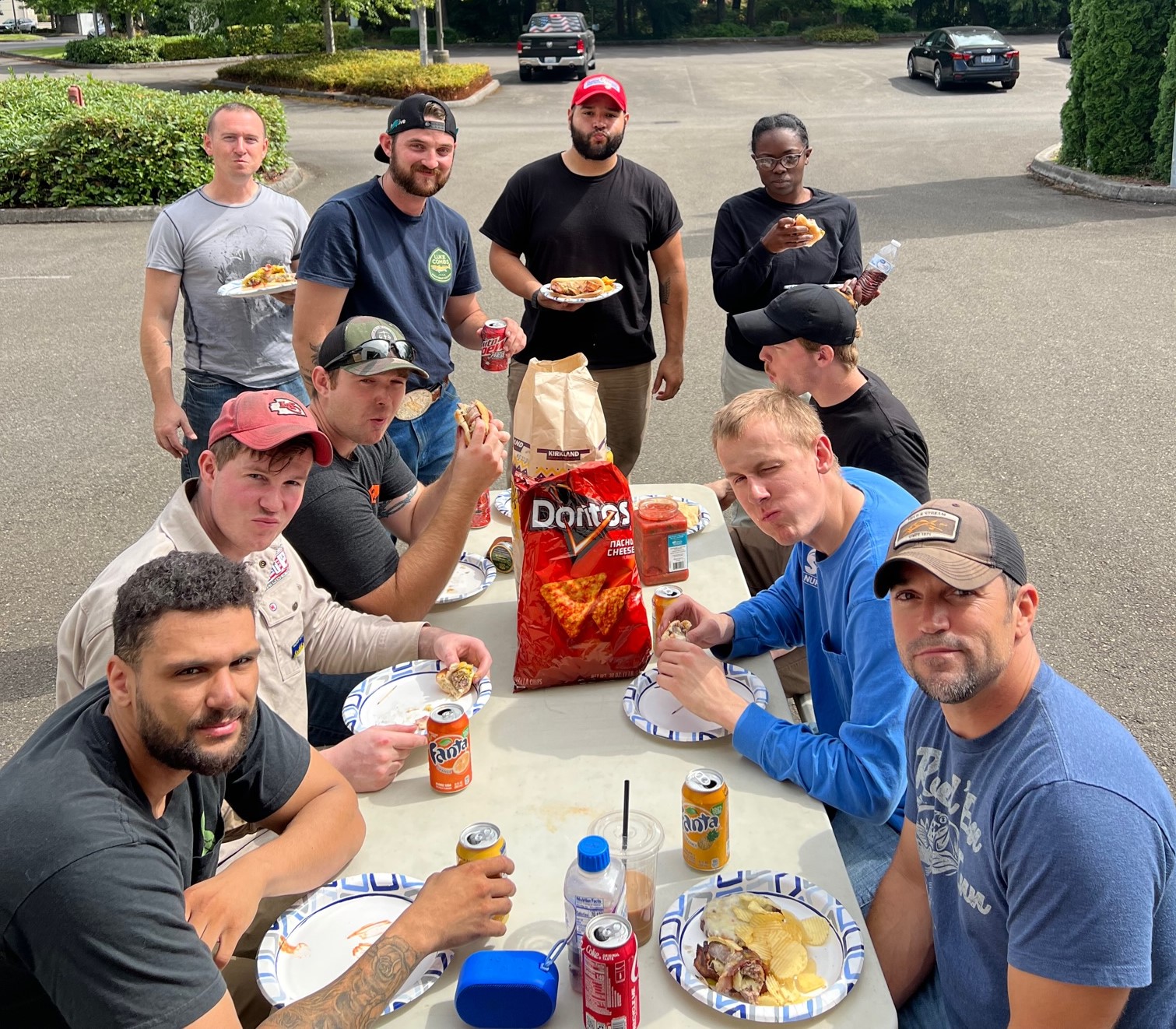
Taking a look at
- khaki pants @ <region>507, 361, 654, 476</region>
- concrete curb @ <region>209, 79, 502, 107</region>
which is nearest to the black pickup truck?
concrete curb @ <region>209, 79, 502, 107</region>

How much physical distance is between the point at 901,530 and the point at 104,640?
6.36 feet

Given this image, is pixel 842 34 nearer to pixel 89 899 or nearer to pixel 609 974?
pixel 609 974

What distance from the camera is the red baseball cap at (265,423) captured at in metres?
3.01

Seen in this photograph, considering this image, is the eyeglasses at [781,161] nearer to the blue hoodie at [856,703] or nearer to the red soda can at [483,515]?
the red soda can at [483,515]

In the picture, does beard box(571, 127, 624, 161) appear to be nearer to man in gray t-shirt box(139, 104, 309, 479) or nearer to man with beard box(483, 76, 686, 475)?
man with beard box(483, 76, 686, 475)

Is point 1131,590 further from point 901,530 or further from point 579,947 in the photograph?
point 579,947

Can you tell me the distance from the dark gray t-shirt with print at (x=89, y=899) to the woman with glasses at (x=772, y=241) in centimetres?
387

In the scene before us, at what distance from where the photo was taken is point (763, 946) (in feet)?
7.59

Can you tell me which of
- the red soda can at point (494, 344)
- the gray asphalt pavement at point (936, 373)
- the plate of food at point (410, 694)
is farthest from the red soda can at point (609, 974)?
the gray asphalt pavement at point (936, 373)

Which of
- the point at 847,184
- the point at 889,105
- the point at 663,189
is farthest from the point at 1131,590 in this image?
the point at 889,105

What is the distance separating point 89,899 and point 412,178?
3507 mm

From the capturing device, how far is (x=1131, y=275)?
11.6 m

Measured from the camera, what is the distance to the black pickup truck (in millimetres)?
30141

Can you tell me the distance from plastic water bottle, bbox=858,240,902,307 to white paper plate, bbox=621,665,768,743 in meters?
2.41
